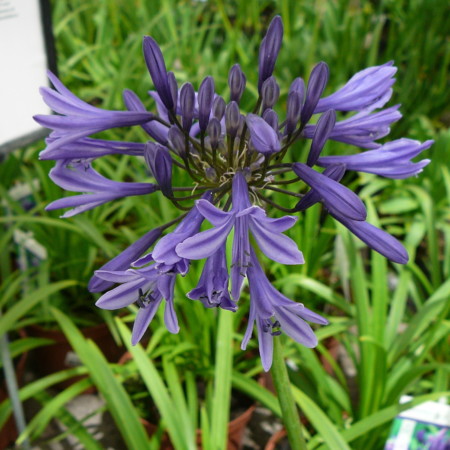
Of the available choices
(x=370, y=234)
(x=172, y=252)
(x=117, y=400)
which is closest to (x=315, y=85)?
(x=370, y=234)

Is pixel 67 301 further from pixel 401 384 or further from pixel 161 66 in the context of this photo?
pixel 161 66

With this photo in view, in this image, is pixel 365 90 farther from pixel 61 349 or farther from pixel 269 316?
pixel 61 349

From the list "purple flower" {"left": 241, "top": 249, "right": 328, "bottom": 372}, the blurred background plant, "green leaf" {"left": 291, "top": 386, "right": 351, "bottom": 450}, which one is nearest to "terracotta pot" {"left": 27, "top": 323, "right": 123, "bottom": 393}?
the blurred background plant

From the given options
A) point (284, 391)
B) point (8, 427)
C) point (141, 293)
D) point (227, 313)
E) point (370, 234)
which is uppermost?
point (370, 234)

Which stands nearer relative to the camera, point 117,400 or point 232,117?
point 232,117

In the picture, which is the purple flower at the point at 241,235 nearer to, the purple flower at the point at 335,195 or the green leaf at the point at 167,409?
the purple flower at the point at 335,195

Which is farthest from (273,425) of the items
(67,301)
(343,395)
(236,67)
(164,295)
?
(236,67)

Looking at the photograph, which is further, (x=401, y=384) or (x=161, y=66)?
(x=401, y=384)
